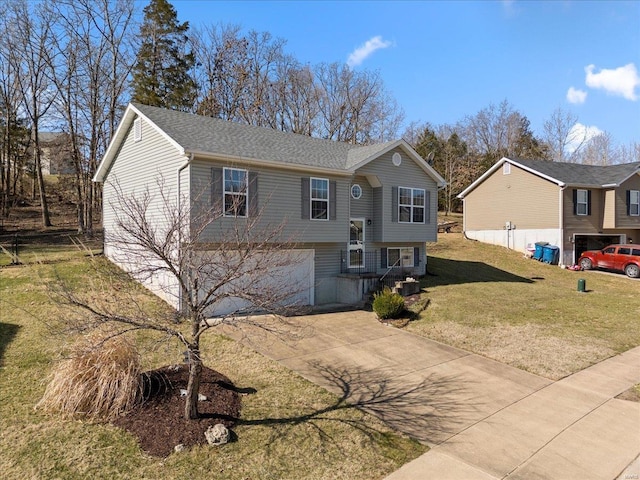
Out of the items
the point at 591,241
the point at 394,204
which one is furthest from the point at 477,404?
the point at 591,241

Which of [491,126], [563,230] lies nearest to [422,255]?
[563,230]

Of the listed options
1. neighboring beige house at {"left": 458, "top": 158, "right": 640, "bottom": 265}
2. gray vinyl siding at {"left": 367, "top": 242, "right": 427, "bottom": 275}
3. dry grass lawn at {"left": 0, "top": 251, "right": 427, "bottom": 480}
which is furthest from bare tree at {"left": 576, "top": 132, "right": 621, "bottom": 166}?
dry grass lawn at {"left": 0, "top": 251, "right": 427, "bottom": 480}

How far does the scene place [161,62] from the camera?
2833 centimetres

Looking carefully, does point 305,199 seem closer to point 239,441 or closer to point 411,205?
point 411,205

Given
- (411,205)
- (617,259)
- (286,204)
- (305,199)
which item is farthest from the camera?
(617,259)

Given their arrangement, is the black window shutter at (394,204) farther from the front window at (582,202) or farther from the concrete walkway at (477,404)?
the front window at (582,202)

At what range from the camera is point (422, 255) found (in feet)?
61.5

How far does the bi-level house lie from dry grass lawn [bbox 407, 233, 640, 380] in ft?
9.52

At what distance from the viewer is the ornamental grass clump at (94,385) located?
18.9 feet

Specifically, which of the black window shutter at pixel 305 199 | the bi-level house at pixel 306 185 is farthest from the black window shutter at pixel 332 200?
the black window shutter at pixel 305 199

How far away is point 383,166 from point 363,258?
395 centimetres

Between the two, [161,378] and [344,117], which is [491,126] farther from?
[161,378]

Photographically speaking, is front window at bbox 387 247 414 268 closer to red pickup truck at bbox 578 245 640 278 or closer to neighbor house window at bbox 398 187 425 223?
neighbor house window at bbox 398 187 425 223

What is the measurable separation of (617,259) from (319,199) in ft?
59.4
